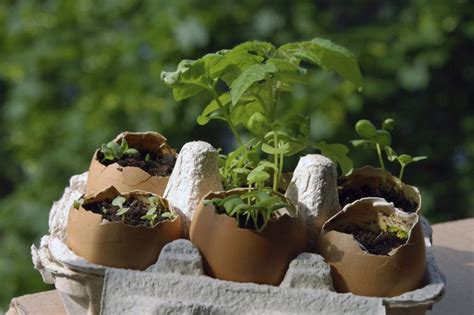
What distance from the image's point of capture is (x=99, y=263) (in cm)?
139

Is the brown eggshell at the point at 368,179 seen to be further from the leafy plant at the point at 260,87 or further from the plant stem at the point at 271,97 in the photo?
the plant stem at the point at 271,97

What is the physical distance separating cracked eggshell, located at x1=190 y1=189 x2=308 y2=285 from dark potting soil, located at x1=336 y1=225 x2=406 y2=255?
0.27 feet

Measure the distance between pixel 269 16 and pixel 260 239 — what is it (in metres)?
1.78

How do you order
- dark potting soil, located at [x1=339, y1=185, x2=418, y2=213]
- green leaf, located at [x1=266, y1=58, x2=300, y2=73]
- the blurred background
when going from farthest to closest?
the blurred background → dark potting soil, located at [x1=339, y1=185, x2=418, y2=213] → green leaf, located at [x1=266, y1=58, x2=300, y2=73]

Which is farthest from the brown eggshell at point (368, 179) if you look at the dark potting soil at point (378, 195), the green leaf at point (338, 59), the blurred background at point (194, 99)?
the blurred background at point (194, 99)

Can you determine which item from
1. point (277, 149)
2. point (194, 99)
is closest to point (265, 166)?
point (277, 149)

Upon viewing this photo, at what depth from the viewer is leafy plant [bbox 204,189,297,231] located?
1.34m

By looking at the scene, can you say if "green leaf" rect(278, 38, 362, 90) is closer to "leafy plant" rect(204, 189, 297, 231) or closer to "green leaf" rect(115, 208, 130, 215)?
"leafy plant" rect(204, 189, 297, 231)

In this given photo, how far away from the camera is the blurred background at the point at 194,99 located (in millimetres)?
2973

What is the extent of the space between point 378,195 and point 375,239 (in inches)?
7.2

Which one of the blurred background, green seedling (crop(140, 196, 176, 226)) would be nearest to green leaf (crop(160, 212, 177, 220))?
green seedling (crop(140, 196, 176, 226))

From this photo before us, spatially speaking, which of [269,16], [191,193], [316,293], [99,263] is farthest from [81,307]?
[269,16]

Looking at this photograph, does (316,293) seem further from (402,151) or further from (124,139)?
(402,151)

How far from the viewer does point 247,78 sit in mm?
1381
